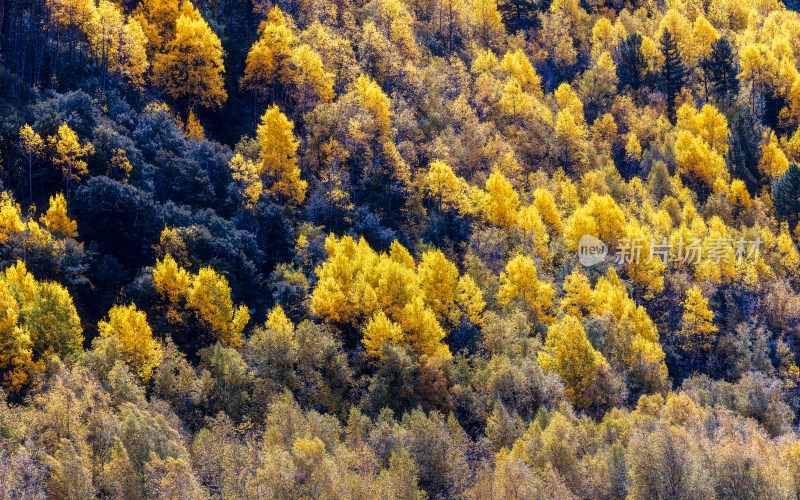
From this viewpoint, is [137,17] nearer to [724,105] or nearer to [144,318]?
[144,318]

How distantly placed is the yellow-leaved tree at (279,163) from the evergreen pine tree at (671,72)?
242 feet

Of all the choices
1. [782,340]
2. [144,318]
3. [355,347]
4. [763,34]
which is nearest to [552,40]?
[763,34]

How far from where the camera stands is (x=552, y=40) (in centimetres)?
13238

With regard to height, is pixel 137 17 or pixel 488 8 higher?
pixel 488 8

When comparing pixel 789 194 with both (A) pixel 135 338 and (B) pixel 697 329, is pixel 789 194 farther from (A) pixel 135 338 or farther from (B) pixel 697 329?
(A) pixel 135 338

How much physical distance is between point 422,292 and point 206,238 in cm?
2112

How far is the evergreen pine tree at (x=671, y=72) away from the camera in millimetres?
119625

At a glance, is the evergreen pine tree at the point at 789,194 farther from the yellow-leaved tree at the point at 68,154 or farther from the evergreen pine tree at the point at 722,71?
the yellow-leaved tree at the point at 68,154

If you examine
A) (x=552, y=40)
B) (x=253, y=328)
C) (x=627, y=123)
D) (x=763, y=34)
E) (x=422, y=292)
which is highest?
(x=763, y=34)

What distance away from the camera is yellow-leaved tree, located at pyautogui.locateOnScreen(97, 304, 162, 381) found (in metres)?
52.5

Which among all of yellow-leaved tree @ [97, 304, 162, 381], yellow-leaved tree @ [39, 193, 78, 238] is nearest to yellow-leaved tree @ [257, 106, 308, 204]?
yellow-leaved tree @ [39, 193, 78, 238]

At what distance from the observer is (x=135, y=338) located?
173 ft

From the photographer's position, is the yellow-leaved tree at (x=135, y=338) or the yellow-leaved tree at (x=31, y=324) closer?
the yellow-leaved tree at (x=31, y=324)

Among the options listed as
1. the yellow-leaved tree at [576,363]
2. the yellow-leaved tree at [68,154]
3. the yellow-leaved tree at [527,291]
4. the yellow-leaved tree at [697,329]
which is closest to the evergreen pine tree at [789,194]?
the yellow-leaved tree at [697,329]
